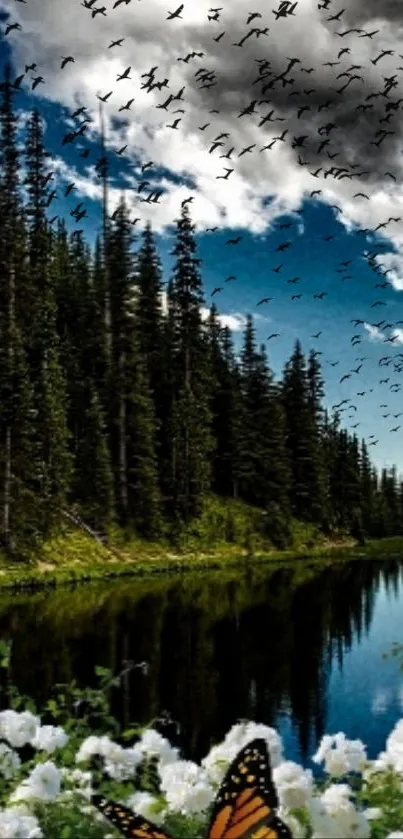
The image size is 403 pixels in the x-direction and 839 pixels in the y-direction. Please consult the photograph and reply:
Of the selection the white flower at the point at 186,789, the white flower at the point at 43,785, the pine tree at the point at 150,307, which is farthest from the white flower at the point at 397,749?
the pine tree at the point at 150,307

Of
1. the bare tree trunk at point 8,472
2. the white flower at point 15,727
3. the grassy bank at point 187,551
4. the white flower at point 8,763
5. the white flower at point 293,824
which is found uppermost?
the bare tree trunk at point 8,472

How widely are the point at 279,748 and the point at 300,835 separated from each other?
0.89 metres

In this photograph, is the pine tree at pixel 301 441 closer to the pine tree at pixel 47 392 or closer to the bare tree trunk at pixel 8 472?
the pine tree at pixel 47 392

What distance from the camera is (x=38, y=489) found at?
4272cm

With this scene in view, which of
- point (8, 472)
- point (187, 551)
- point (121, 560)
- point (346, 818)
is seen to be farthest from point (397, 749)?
point (187, 551)

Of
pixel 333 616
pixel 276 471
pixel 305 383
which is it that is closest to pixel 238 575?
pixel 333 616

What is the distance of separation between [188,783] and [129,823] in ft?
3.82

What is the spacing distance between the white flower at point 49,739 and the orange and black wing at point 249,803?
78.3 inches

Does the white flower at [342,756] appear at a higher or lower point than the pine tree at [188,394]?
lower

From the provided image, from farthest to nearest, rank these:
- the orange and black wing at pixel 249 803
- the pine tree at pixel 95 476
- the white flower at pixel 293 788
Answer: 1. the pine tree at pixel 95 476
2. the white flower at pixel 293 788
3. the orange and black wing at pixel 249 803

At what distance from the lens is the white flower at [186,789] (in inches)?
141

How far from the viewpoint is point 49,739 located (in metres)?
4.41

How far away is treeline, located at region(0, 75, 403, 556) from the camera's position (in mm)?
42750

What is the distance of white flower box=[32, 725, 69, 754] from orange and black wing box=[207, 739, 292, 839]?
199 cm
